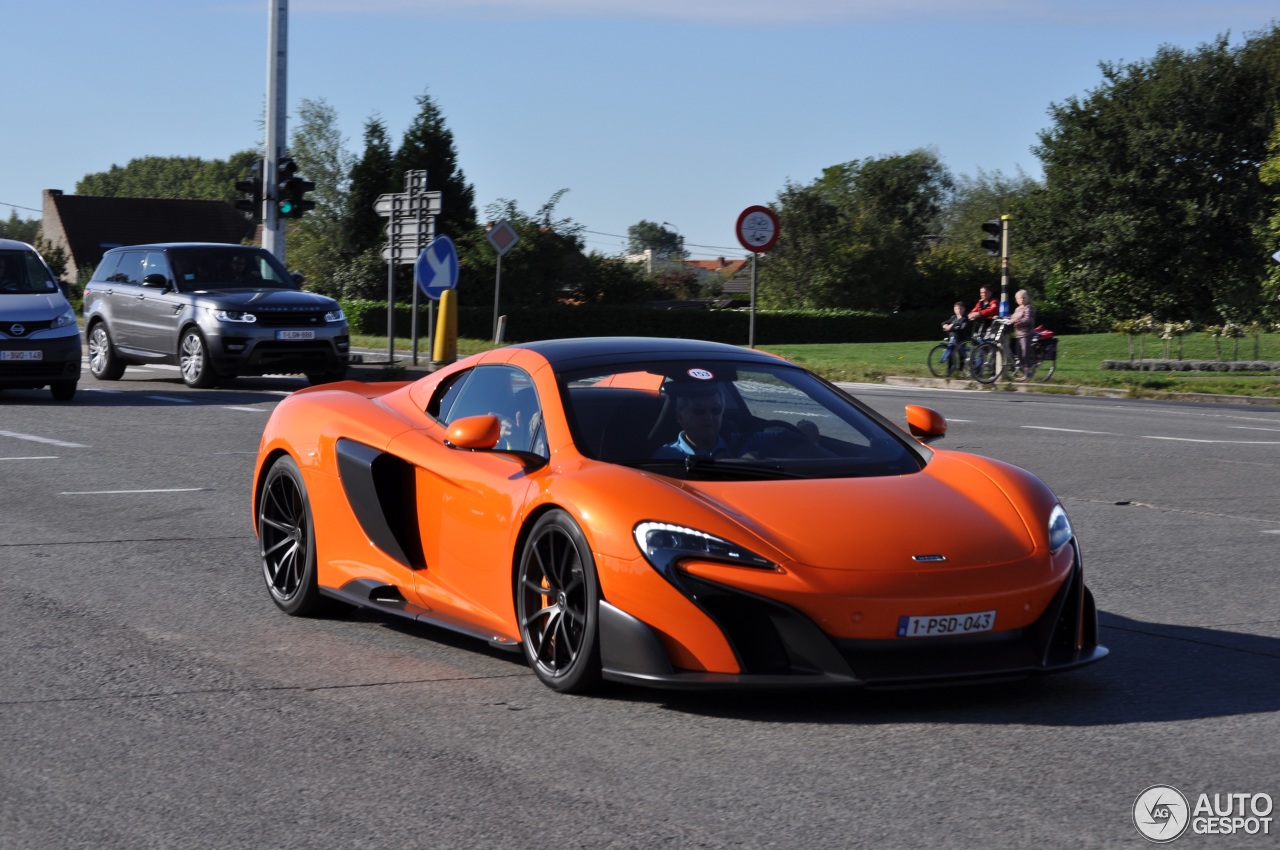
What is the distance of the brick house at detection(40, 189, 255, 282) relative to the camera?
9525 cm

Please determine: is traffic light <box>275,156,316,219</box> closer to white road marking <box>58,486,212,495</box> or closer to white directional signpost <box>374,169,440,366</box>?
white directional signpost <box>374,169,440,366</box>

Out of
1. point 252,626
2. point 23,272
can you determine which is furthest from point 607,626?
point 23,272

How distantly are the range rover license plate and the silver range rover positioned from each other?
55.5 ft

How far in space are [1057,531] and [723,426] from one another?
4.11ft

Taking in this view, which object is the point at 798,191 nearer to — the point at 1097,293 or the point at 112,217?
the point at 1097,293

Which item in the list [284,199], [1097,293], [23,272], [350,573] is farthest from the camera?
[1097,293]

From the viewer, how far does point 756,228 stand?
24.9m

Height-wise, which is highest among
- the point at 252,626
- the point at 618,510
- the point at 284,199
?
the point at 284,199

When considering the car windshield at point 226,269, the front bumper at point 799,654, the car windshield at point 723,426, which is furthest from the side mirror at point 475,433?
the car windshield at point 226,269

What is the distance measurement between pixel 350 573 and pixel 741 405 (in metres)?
1.78

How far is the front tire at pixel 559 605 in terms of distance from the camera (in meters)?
5.43

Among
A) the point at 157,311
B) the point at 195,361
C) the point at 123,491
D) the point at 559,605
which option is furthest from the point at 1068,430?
the point at 559,605

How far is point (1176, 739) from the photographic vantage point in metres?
5.01

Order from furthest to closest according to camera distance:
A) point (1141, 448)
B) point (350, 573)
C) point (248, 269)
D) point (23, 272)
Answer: point (248, 269)
point (23, 272)
point (1141, 448)
point (350, 573)
